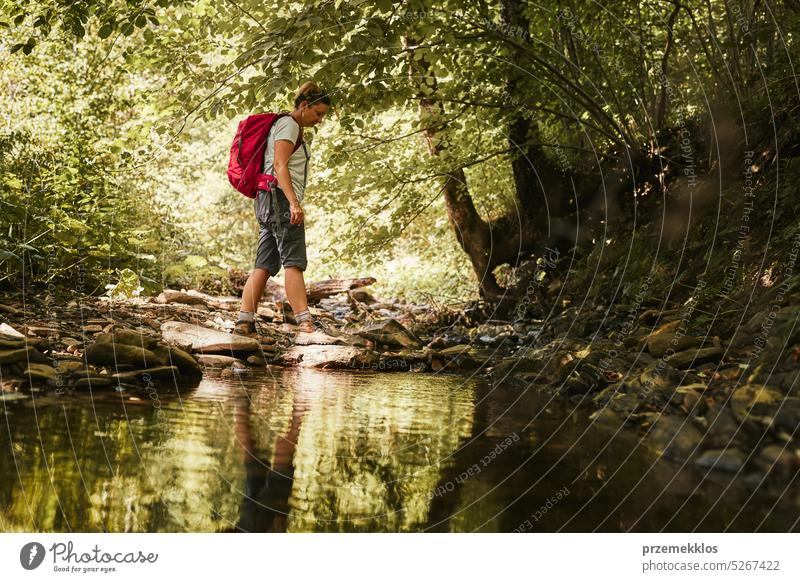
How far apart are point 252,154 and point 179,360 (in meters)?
2.00

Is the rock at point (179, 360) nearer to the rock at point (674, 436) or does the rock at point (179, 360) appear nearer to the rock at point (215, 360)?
the rock at point (215, 360)

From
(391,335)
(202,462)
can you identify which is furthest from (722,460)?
(391,335)

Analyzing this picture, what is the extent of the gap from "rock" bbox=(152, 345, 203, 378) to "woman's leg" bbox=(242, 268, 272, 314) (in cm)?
138

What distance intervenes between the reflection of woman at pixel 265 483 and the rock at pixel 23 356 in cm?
146

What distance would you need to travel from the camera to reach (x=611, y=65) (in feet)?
27.3

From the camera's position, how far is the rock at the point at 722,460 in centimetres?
277

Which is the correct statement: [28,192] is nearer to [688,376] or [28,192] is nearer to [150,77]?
[688,376]

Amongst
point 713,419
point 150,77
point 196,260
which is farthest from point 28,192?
point 150,77

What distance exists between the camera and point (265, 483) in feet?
8.07

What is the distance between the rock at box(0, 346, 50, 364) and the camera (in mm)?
3855

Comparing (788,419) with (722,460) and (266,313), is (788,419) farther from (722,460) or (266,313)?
(266,313)

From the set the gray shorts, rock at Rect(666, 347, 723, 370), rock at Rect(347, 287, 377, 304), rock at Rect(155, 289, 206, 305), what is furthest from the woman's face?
rock at Rect(347, 287, 377, 304)

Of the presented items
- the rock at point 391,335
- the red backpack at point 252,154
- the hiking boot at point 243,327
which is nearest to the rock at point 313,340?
the hiking boot at point 243,327

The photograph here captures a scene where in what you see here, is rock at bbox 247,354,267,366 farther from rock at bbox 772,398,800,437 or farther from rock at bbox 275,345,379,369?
rock at bbox 772,398,800,437
